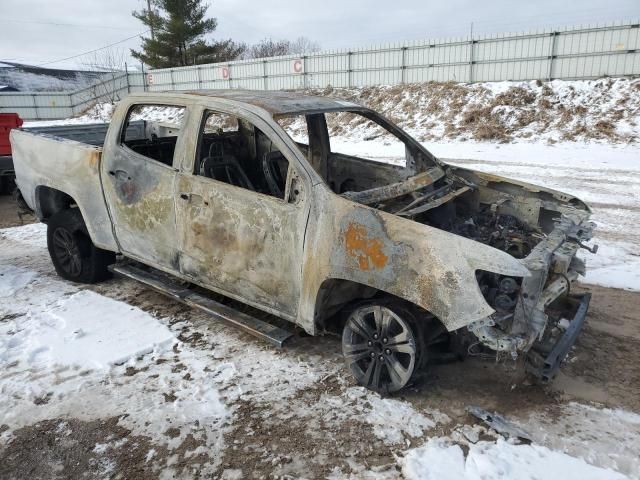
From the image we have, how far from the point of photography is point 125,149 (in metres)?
4.48

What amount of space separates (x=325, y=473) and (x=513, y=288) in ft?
4.99

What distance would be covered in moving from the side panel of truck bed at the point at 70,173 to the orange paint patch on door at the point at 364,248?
2623 mm

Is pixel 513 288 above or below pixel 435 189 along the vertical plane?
below

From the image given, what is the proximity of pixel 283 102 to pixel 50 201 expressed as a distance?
2.99 meters

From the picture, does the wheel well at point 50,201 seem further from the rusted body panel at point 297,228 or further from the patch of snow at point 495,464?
the patch of snow at point 495,464

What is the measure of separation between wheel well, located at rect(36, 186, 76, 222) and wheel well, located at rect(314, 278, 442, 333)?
3.33 meters

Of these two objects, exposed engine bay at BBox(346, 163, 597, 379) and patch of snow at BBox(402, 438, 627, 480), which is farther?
exposed engine bay at BBox(346, 163, 597, 379)

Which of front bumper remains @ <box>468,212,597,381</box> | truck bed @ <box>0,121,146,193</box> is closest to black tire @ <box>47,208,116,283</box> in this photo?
truck bed @ <box>0,121,146,193</box>

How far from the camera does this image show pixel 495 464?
2775 mm

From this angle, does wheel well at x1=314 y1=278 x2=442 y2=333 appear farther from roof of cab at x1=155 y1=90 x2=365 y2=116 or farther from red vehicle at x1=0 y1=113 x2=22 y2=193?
red vehicle at x1=0 y1=113 x2=22 y2=193

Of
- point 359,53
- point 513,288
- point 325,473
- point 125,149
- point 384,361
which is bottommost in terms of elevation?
point 325,473

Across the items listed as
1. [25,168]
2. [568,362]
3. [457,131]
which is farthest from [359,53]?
[568,362]

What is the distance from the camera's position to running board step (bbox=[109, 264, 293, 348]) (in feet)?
12.5

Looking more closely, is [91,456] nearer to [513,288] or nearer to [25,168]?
[513,288]
